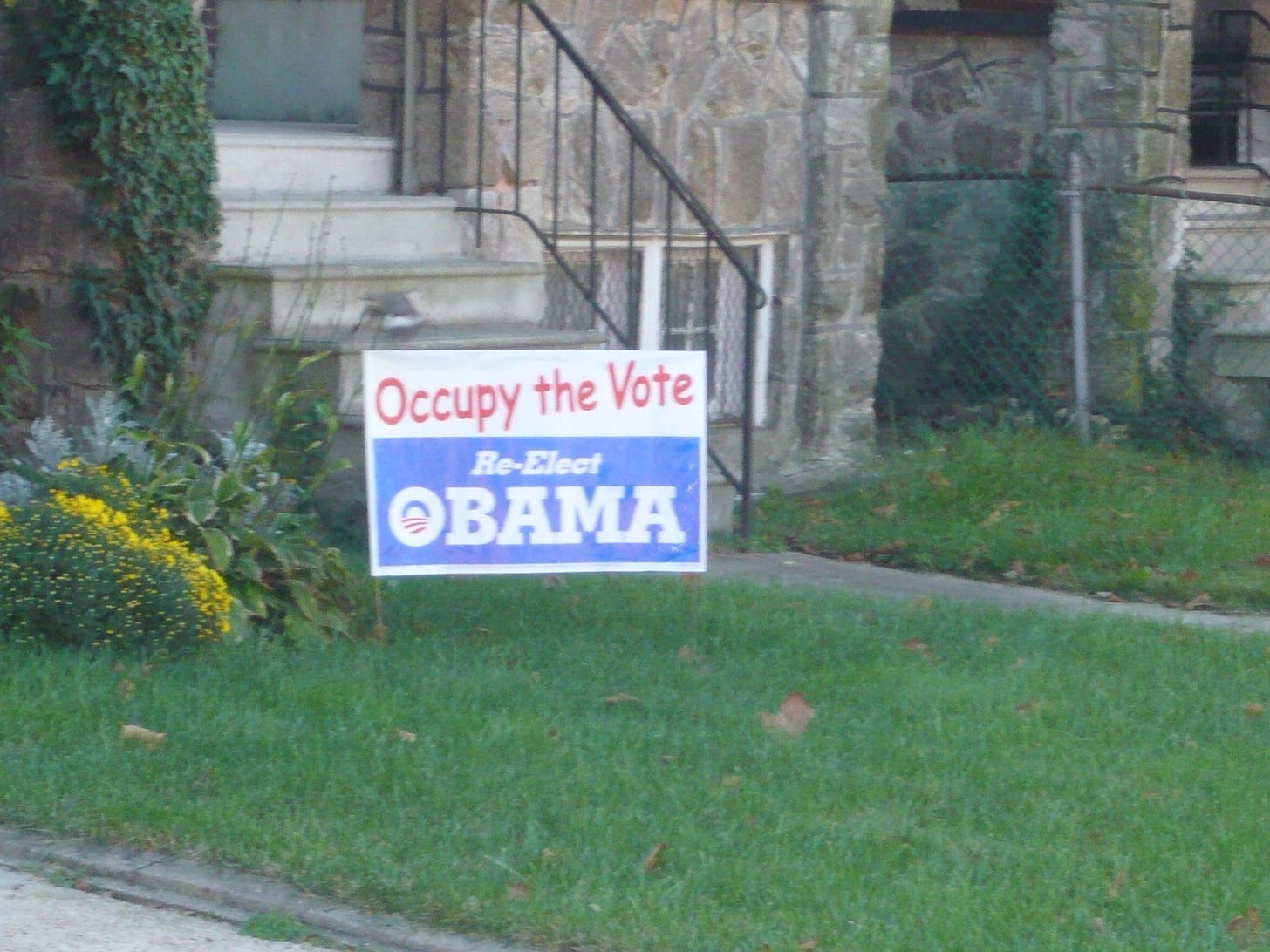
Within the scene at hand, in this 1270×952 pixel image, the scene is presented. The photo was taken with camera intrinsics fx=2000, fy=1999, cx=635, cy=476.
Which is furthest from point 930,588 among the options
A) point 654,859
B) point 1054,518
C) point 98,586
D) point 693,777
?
point 654,859

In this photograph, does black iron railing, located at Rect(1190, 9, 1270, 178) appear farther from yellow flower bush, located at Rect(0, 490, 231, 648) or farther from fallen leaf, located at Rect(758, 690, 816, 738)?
yellow flower bush, located at Rect(0, 490, 231, 648)

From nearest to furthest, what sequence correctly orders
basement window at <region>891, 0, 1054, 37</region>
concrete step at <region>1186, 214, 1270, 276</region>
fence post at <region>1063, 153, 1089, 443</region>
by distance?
fence post at <region>1063, 153, 1089, 443</region>, concrete step at <region>1186, 214, 1270, 276</region>, basement window at <region>891, 0, 1054, 37</region>

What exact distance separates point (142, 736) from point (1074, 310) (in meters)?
6.74

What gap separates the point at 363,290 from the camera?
298 inches

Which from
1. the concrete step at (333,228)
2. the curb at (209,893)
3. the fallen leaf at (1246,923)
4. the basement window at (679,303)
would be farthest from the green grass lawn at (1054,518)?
the curb at (209,893)

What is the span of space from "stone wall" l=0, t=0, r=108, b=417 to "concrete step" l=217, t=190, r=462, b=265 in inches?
28.4

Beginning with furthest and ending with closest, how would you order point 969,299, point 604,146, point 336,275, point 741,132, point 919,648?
point 969,299 < point 741,132 < point 604,146 < point 336,275 < point 919,648

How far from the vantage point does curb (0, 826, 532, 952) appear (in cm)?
394

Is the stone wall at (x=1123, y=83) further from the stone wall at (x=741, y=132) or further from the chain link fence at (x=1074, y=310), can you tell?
the stone wall at (x=741, y=132)

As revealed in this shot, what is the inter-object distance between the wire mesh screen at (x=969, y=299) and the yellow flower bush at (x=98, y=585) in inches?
235

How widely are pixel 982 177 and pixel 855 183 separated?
5.51 ft

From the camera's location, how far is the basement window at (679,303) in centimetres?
905

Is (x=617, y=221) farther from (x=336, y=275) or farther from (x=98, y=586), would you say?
(x=98, y=586)

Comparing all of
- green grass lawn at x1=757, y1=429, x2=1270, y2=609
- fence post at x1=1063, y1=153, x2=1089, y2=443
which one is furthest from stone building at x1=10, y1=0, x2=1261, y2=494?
green grass lawn at x1=757, y1=429, x2=1270, y2=609
